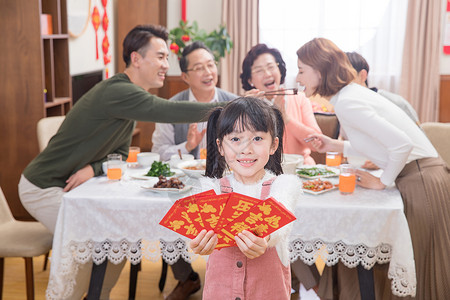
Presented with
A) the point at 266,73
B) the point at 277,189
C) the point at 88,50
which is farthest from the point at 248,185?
the point at 88,50

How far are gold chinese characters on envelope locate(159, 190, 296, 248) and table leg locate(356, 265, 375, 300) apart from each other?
112cm

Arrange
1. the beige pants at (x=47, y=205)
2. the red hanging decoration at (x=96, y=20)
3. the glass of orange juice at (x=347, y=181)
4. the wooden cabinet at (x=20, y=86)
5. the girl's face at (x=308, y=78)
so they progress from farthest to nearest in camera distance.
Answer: the red hanging decoration at (x=96, y=20), the wooden cabinet at (x=20, y=86), the beige pants at (x=47, y=205), the girl's face at (x=308, y=78), the glass of orange juice at (x=347, y=181)

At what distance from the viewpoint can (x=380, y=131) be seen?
2.02 metres

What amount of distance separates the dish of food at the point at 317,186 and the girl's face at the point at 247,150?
3.18 ft

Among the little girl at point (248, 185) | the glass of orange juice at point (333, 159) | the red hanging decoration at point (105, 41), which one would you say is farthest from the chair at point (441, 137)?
the red hanging decoration at point (105, 41)

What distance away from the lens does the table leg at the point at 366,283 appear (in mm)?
2037

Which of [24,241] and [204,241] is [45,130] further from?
[204,241]

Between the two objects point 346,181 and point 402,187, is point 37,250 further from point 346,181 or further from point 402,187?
point 402,187

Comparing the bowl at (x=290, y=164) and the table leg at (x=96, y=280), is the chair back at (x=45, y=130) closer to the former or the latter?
the table leg at (x=96, y=280)

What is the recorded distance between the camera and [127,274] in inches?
118

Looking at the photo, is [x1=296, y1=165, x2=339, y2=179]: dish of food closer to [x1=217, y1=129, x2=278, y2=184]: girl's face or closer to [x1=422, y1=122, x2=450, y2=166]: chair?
[x1=422, y1=122, x2=450, y2=166]: chair

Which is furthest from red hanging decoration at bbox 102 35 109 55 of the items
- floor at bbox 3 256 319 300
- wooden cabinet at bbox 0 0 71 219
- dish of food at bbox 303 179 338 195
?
dish of food at bbox 303 179 338 195

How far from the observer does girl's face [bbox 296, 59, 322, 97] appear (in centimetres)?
218

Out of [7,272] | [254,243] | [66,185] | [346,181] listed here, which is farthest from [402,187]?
[7,272]
